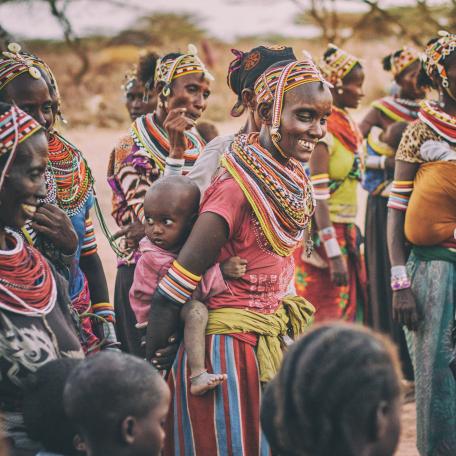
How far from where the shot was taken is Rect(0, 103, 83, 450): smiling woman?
2955 mm

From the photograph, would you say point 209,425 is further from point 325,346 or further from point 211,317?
point 325,346

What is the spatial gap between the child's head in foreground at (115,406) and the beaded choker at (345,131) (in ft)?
15.4

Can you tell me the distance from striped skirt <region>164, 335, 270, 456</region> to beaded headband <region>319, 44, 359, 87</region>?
13.4 ft

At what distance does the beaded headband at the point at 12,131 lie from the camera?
9.98 feet

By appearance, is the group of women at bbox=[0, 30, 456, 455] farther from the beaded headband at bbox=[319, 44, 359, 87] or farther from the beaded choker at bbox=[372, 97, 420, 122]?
the beaded choker at bbox=[372, 97, 420, 122]

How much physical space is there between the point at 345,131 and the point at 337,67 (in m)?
0.66

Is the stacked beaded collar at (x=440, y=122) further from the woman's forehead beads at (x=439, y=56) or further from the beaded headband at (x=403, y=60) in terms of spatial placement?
the beaded headband at (x=403, y=60)

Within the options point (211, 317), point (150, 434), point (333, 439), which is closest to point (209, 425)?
point (211, 317)

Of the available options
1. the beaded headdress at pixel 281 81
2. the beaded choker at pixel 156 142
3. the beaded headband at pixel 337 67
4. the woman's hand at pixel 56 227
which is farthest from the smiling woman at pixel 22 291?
the beaded headband at pixel 337 67

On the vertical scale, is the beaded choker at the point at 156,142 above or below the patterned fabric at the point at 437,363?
above

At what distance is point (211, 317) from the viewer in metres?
3.78

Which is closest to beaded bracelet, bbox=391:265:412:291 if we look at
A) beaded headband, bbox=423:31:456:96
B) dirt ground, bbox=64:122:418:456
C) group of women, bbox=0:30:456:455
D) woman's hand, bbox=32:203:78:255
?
group of women, bbox=0:30:456:455

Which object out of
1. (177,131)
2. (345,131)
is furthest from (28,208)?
(345,131)

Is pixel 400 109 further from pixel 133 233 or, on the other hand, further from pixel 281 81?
pixel 281 81
